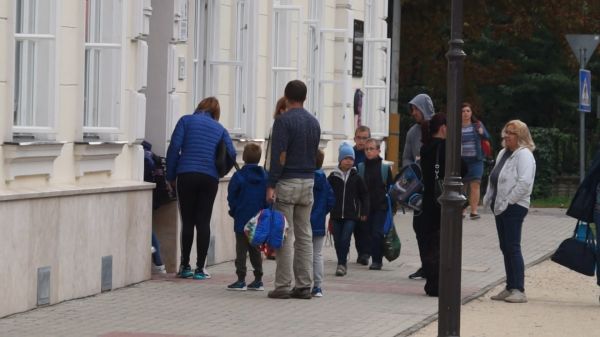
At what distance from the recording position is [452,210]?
11.6m

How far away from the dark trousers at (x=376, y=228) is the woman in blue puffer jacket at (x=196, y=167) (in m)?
2.63

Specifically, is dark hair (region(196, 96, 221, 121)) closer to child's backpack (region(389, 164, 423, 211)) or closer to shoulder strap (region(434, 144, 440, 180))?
child's backpack (region(389, 164, 423, 211))

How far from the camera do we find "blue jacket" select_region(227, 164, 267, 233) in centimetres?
1516

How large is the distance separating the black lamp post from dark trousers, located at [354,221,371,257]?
267 inches

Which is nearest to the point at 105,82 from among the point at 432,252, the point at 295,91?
the point at 295,91

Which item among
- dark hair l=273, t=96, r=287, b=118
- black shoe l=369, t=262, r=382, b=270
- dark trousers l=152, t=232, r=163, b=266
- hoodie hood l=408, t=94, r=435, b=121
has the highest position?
hoodie hood l=408, t=94, r=435, b=121

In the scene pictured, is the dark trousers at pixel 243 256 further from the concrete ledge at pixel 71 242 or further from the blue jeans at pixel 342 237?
the blue jeans at pixel 342 237

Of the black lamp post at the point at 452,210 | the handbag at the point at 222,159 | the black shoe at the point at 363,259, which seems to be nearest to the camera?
the black lamp post at the point at 452,210

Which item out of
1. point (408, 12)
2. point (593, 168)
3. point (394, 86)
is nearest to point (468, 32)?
point (408, 12)

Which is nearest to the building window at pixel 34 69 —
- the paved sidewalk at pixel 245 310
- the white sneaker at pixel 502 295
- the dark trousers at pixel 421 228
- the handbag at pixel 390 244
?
the paved sidewalk at pixel 245 310

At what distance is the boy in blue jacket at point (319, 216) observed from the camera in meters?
15.2

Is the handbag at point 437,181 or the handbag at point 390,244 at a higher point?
the handbag at point 437,181

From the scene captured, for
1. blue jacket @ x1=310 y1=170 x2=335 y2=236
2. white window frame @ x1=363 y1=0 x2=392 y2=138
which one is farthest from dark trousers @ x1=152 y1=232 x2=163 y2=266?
white window frame @ x1=363 y1=0 x2=392 y2=138

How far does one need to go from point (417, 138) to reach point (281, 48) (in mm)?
3265
